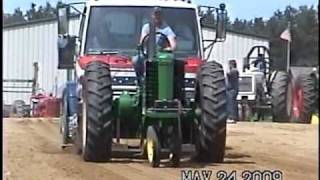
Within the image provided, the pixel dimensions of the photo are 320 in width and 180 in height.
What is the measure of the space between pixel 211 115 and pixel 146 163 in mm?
795

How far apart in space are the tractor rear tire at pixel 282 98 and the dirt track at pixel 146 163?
5.16 feet

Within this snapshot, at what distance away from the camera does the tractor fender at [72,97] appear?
34.2 feet

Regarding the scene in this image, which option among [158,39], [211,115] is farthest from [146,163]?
[158,39]

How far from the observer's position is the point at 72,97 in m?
10.5

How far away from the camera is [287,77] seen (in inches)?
598

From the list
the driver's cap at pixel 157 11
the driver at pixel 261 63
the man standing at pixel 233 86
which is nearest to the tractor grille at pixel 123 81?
the driver's cap at pixel 157 11

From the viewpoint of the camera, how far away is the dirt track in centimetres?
830

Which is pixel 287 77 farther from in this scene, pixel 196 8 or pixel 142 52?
pixel 142 52

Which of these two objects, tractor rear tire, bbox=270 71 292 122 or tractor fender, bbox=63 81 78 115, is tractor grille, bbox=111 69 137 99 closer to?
tractor fender, bbox=63 81 78 115

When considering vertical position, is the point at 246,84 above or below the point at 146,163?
above

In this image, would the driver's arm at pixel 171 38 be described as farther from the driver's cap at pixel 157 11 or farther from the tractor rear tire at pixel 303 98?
the tractor rear tire at pixel 303 98

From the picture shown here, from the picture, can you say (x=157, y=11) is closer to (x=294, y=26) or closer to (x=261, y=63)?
(x=294, y=26)

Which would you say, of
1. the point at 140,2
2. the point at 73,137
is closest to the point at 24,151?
the point at 73,137

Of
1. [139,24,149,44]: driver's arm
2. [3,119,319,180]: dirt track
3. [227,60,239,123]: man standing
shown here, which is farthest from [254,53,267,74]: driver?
[139,24,149,44]: driver's arm
